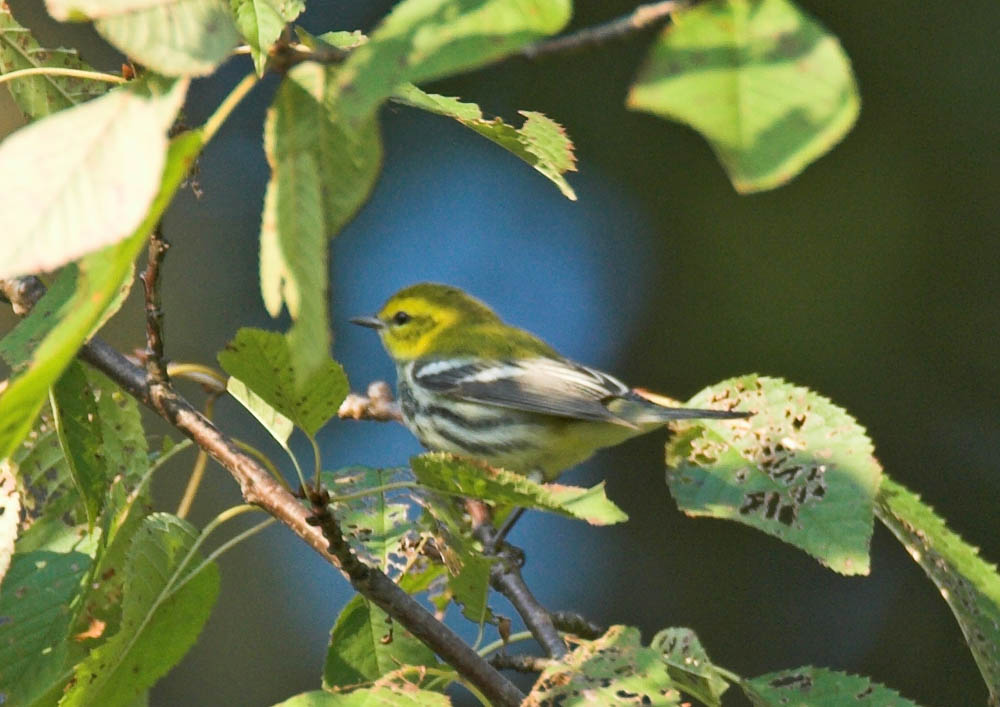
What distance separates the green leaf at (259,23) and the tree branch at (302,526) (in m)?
0.43

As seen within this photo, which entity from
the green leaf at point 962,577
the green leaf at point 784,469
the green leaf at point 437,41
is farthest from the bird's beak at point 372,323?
the green leaf at point 437,41

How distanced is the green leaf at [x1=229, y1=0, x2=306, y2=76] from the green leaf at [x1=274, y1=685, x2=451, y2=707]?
56 cm

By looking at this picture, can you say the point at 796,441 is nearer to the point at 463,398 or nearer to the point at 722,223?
the point at 463,398

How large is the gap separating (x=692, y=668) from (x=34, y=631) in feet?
2.08

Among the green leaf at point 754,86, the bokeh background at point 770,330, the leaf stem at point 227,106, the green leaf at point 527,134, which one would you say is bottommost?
the bokeh background at point 770,330

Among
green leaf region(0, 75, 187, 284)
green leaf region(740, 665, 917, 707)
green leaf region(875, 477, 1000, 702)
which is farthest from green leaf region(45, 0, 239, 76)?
green leaf region(875, 477, 1000, 702)

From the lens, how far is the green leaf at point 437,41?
0.45 metres

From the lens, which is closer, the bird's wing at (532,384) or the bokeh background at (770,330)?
the bird's wing at (532,384)

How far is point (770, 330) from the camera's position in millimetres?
3711

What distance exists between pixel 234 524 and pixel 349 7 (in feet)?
6.09

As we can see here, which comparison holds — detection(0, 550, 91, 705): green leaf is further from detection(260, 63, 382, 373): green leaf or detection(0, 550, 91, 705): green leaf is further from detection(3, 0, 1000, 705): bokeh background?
detection(3, 0, 1000, 705): bokeh background

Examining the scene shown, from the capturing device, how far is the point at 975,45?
3.67 meters

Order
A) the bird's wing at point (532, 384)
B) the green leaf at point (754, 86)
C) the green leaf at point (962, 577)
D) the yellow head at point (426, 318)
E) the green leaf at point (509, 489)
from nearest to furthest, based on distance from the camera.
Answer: the green leaf at point (754, 86)
the green leaf at point (509, 489)
the green leaf at point (962, 577)
the bird's wing at point (532, 384)
the yellow head at point (426, 318)

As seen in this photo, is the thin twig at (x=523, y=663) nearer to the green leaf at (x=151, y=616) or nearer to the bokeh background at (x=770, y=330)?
the green leaf at (x=151, y=616)
